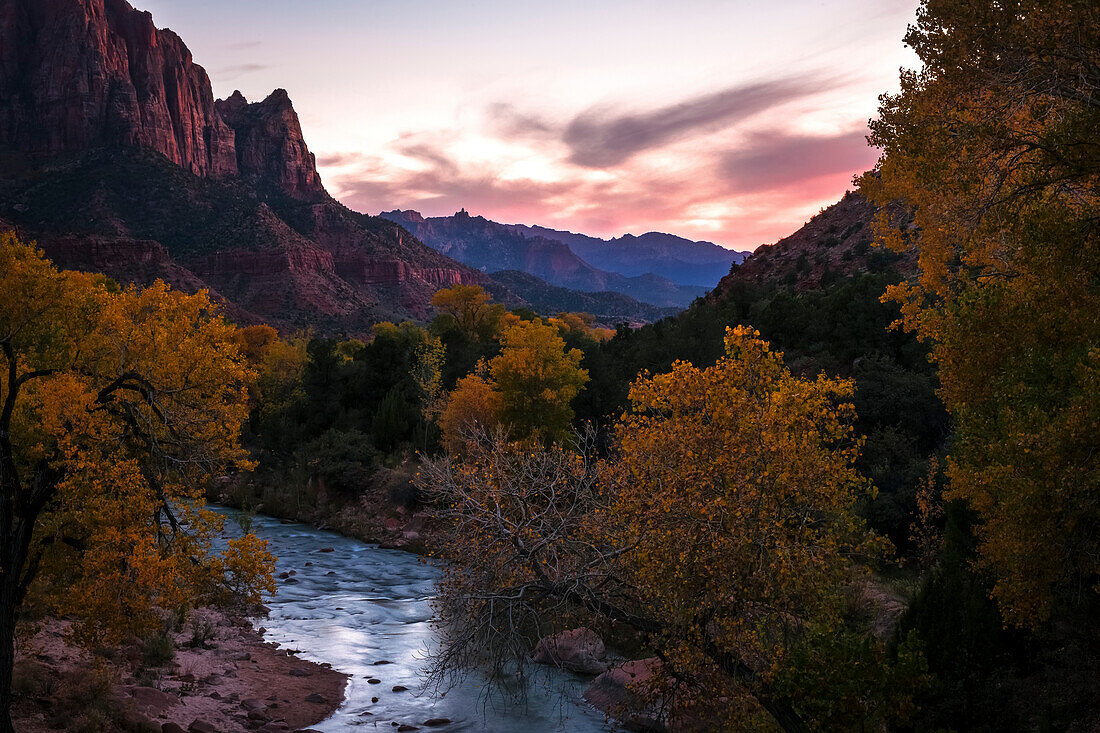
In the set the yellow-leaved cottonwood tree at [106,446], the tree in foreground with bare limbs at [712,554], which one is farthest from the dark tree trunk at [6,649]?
the tree in foreground with bare limbs at [712,554]

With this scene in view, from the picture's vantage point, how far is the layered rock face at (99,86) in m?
151

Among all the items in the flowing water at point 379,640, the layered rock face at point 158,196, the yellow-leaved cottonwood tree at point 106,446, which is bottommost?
the flowing water at point 379,640

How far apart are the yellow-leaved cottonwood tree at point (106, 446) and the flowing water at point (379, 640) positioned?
227 inches

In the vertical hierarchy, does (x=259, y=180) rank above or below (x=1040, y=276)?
above

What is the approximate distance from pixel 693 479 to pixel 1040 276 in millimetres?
5822

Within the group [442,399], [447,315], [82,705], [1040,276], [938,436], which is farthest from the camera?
[447,315]

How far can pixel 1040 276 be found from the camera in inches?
387

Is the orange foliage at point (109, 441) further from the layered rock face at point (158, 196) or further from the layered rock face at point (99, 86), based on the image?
the layered rock face at point (99, 86)

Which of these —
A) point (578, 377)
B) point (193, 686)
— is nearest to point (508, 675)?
point (193, 686)

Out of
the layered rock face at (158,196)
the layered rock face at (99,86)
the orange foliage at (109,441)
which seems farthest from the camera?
the layered rock face at (99,86)

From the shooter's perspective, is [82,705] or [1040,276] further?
[82,705]

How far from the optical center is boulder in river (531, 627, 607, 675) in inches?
816

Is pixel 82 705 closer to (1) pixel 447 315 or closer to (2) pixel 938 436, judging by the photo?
(2) pixel 938 436

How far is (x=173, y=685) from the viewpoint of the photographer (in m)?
18.0
